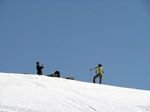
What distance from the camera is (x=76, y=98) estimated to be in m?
12.1

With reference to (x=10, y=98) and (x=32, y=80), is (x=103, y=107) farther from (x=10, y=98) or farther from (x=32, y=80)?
(x=32, y=80)

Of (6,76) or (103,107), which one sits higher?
(6,76)

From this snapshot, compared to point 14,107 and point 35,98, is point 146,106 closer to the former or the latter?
point 35,98

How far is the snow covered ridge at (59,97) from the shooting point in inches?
422

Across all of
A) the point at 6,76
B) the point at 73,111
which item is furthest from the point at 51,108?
the point at 6,76

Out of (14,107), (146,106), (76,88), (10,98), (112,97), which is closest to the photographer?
(14,107)

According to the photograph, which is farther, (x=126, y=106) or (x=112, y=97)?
(x=112, y=97)

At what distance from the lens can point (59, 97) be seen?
12.0m

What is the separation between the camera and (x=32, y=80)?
14547 mm

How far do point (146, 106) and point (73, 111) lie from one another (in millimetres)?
3516

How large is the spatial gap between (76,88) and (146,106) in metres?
3.72

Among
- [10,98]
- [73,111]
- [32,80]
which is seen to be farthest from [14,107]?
[32,80]

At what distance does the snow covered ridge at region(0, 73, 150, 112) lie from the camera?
10711 millimetres

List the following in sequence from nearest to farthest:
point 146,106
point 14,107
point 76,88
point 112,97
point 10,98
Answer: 1. point 14,107
2. point 10,98
3. point 146,106
4. point 112,97
5. point 76,88
